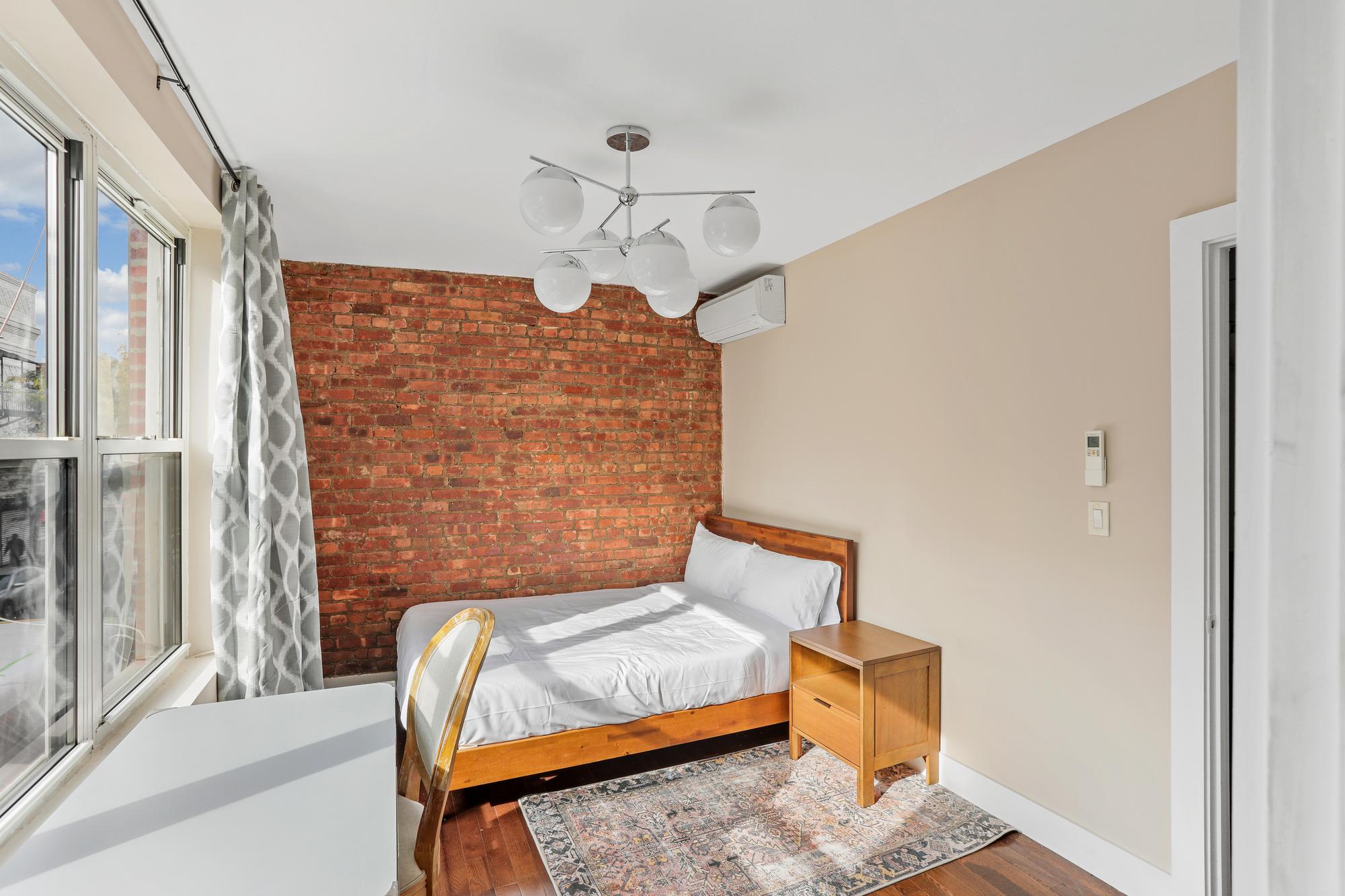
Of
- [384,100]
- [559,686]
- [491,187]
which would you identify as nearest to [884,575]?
[559,686]

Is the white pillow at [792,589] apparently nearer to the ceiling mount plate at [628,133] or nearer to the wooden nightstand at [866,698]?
the wooden nightstand at [866,698]

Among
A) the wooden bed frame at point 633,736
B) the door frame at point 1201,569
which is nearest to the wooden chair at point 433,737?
the wooden bed frame at point 633,736

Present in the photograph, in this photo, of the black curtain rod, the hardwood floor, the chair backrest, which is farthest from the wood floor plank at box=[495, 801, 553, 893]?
the black curtain rod

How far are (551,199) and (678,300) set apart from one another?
2.23 feet

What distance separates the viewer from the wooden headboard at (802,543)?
11.8ft

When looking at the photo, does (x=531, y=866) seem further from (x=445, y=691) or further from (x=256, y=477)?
(x=256, y=477)

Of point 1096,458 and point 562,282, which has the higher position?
point 562,282

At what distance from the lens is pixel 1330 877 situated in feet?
1.21

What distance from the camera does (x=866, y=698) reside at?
9.36 feet

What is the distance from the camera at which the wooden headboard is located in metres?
3.59

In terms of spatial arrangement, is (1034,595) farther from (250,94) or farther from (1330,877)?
(250,94)

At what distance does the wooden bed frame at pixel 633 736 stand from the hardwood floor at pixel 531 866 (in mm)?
138

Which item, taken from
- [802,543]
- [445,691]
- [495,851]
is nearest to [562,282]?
[445,691]

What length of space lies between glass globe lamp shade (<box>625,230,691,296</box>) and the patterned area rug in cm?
194
